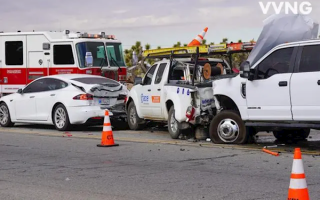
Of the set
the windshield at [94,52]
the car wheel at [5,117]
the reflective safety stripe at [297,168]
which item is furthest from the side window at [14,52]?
the reflective safety stripe at [297,168]

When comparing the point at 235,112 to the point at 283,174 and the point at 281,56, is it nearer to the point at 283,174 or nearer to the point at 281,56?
the point at 281,56

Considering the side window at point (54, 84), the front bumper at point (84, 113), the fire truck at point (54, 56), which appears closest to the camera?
the front bumper at point (84, 113)

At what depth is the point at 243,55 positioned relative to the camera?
15047 mm

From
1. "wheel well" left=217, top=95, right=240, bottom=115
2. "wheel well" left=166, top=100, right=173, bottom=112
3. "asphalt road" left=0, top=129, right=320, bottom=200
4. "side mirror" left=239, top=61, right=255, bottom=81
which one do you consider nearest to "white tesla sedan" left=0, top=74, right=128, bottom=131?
"wheel well" left=166, top=100, right=173, bottom=112

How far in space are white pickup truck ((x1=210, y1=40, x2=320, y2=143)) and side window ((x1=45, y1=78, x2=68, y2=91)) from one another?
18.7 ft

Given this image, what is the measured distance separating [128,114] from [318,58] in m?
6.81

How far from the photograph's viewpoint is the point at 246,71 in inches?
467

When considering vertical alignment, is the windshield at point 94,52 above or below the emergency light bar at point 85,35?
below

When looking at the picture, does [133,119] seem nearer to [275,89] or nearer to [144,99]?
[144,99]

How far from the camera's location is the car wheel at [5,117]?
1848cm

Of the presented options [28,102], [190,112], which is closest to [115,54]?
[28,102]

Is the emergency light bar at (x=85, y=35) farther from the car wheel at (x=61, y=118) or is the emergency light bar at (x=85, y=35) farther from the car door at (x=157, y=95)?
the car door at (x=157, y=95)

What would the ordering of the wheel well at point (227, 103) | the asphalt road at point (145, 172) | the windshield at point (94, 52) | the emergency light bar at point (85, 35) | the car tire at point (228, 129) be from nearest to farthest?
the asphalt road at point (145, 172), the car tire at point (228, 129), the wheel well at point (227, 103), the windshield at point (94, 52), the emergency light bar at point (85, 35)

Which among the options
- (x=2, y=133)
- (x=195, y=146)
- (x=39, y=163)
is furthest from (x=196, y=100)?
(x=2, y=133)
